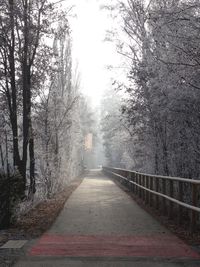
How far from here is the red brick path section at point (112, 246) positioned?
841 centimetres

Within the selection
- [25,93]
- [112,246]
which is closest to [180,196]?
[112,246]

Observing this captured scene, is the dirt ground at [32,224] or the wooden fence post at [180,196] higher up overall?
the wooden fence post at [180,196]

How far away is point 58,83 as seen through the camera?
3078 centimetres

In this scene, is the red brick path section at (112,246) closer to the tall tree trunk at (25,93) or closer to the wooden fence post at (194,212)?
the wooden fence post at (194,212)

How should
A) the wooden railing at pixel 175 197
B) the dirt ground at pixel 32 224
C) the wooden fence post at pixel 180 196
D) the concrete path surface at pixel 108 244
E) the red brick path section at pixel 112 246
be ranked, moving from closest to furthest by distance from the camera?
1. the concrete path surface at pixel 108 244
2. the red brick path section at pixel 112 246
3. the wooden railing at pixel 175 197
4. the dirt ground at pixel 32 224
5. the wooden fence post at pixel 180 196

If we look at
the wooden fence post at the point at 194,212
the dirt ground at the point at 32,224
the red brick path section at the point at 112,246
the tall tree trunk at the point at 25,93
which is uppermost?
the tall tree trunk at the point at 25,93

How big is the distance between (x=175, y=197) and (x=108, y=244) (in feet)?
14.0

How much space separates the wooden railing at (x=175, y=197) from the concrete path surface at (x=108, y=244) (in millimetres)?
608

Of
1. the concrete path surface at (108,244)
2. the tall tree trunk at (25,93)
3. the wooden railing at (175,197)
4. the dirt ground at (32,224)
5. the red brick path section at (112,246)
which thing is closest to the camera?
the concrete path surface at (108,244)

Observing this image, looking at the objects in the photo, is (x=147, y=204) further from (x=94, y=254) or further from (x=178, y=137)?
(x=94, y=254)

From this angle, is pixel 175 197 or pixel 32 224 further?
pixel 175 197

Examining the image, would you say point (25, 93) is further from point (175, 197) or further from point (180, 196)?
point (180, 196)

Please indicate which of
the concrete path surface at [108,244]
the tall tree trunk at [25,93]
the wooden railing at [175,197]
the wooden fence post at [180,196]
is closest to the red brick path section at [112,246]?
the concrete path surface at [108,244]

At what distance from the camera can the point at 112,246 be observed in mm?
9141
